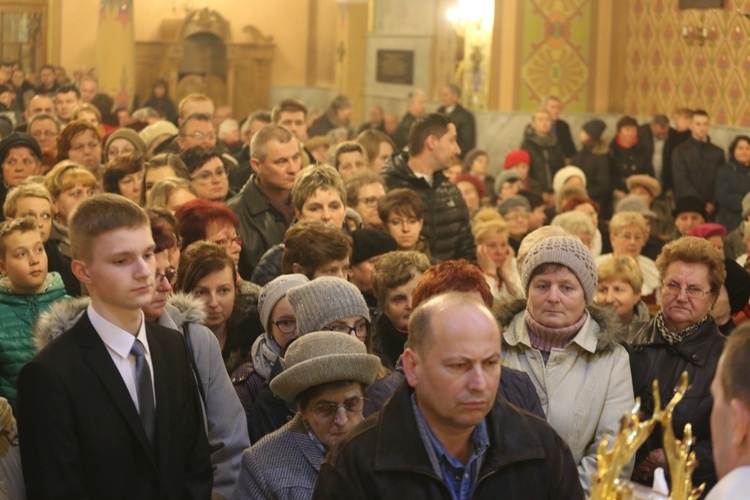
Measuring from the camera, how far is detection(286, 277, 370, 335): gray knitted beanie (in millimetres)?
4633

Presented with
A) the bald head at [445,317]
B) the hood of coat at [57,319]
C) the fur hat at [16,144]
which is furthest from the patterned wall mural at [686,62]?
the bald head at [445,317]

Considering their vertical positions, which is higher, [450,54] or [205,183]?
[450,54]

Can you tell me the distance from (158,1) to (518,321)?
22815mm

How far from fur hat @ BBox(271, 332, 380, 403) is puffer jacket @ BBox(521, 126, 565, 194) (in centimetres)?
1077

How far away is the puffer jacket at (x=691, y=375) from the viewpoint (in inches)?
187

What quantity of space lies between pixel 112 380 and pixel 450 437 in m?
1.19

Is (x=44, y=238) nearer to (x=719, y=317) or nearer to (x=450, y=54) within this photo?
(x=719, y=317)

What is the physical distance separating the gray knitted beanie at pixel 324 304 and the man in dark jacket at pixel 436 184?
319cm

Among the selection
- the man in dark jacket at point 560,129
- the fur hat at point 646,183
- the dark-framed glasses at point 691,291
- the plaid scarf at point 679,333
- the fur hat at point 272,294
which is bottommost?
the plaid scarf at point 679,333

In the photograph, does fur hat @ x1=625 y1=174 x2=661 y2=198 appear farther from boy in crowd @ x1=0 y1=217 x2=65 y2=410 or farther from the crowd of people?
boy in crowd @ x1=0 y1=217 x2=65 y2=410

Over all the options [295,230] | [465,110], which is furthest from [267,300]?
[465,110]

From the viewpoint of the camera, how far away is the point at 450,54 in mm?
19984

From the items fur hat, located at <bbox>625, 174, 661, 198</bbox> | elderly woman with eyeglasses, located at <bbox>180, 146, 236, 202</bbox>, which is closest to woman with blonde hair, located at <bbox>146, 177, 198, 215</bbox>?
elderly woman with eyeglasses, located at <bbox>180, 146, 236, 202</bbox>

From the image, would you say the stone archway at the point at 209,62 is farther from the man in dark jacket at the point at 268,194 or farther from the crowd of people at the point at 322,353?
the crowd of people at the point at 322,353
